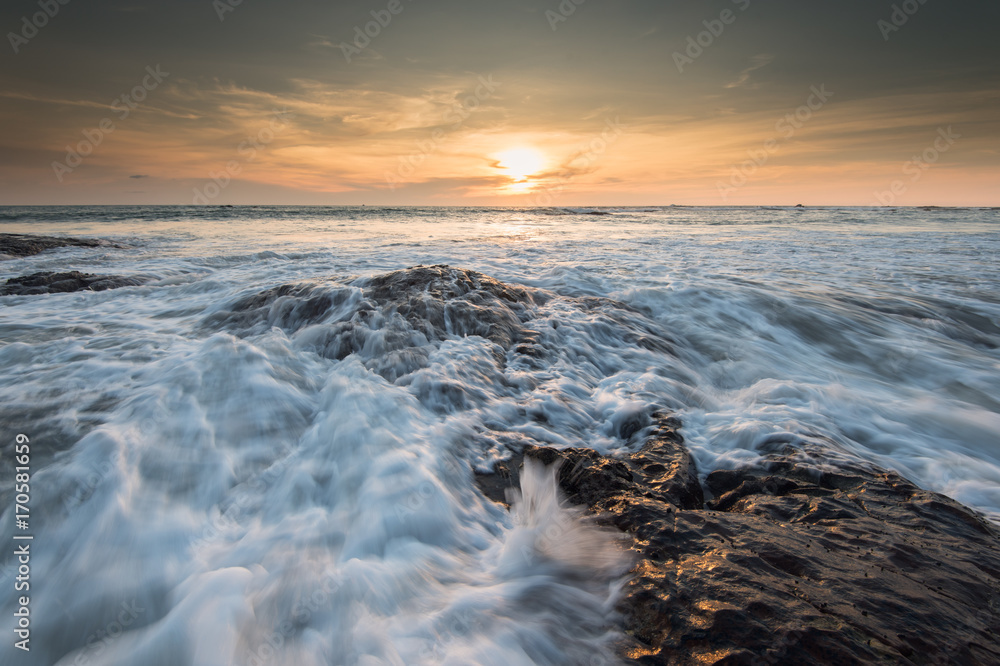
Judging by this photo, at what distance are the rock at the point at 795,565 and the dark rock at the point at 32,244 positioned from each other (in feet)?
52.7

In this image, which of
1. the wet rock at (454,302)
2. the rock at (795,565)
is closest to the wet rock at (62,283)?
the wet rock at (454,302)

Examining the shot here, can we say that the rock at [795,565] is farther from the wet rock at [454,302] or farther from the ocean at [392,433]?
the wet rock at [454,302]

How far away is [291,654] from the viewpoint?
182cm

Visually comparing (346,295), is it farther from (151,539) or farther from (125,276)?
(125,276)

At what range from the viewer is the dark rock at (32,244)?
38.6ft

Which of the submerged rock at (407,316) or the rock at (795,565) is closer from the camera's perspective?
the rock at (795,565)

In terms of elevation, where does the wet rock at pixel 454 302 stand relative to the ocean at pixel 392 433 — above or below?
above

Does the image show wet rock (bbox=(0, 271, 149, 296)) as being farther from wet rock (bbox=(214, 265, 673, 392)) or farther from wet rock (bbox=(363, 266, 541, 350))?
wet rock (bbox=(363, 266, 541, 350))

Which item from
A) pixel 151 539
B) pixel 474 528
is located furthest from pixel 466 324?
pixel 151 539

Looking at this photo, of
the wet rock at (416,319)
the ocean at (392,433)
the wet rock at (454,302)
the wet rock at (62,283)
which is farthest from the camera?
the wet rock at (62,283)

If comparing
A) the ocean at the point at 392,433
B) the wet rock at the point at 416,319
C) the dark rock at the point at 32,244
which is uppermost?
the dark rock at the point at 32,244

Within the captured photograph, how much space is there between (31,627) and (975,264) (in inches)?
633

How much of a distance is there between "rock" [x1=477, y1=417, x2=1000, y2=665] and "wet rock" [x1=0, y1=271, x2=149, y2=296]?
8545 millimetres

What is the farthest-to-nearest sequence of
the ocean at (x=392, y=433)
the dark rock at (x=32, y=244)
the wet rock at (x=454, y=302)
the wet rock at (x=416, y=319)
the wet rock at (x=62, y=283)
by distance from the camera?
1. the dark rock at (x=32, y=244)
2. the wet rock at (x=62, y=283)
3. the wet rock at (x=454, y=302)
4. the wet rock at (x=416, y=319)
5. the ocean at (x=392, y=433)
